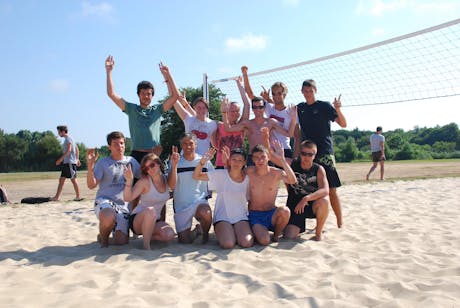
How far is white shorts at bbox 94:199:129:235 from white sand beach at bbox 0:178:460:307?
0.20 m

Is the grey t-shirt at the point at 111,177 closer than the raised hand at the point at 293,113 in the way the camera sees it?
Yes

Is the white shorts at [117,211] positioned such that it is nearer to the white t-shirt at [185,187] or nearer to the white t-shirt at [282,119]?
the white t-shirt at [185,187]

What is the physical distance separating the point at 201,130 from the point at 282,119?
0.96 meters

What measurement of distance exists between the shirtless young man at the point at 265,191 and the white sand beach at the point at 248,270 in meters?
0.22

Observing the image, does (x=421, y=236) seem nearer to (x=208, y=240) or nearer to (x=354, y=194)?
(x=208, y=240)

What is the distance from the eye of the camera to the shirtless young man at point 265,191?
3.70 metres

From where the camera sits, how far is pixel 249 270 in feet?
9.55

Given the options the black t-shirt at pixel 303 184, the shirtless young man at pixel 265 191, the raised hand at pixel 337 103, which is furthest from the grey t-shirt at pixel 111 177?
the raised hand at pixel 337 103

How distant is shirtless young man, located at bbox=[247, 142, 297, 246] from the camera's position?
12.1 ft

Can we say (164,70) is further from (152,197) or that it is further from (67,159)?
(67,159)

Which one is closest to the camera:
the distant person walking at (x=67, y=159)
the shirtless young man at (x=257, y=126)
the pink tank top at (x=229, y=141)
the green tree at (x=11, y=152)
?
the shirtless young man at (x=257, y=126)

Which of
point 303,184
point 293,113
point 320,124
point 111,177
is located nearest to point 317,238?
point 303,184

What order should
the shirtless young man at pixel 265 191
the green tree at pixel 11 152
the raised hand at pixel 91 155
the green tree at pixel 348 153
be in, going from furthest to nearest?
the green tree at pixel 348 153
the green tree at pixel 11 152
the shirtless young man at pixel 265 191
the raised hand at pixel 91 155

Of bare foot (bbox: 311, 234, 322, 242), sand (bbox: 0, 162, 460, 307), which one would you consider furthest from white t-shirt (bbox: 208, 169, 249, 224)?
bare foot (bbox: 311, 234, 322, 242)
